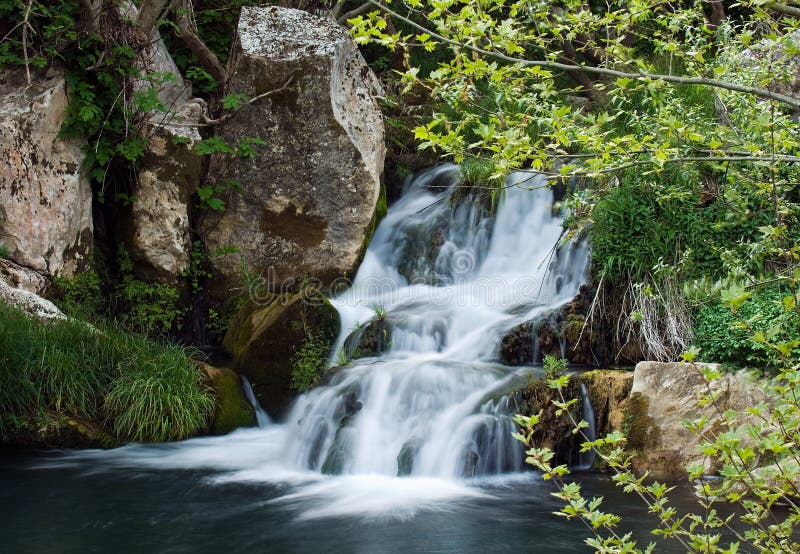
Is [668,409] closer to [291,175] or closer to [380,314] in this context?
[380,314]

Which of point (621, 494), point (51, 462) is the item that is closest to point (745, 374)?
point (621, 494)

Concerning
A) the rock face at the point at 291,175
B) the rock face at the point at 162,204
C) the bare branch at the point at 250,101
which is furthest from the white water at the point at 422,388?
the bare branch at the point at 250,101

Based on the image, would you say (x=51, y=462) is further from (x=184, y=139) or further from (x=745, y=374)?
(x=745, y=374)

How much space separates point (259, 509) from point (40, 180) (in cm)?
524

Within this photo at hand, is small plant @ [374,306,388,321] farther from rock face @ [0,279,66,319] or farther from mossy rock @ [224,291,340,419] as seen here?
rock face @ [0,279,66,319]

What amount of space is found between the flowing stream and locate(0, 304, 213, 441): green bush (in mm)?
309

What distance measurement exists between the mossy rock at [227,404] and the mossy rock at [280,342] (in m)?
0.25

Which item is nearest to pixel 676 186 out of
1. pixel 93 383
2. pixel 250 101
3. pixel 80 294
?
pixel 250 101

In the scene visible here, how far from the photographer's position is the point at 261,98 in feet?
33.4

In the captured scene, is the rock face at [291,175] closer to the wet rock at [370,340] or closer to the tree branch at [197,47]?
the tree branch at [197,47]

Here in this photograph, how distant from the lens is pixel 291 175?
33.4 ft

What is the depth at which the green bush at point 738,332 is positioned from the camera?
21.3 ft

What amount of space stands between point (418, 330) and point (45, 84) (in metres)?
5.29

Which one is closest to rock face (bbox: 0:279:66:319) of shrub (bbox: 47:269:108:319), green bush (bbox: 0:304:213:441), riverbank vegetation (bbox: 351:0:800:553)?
green bush (bbox: 0:304:213:441)
